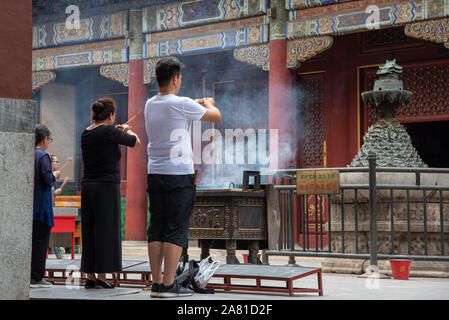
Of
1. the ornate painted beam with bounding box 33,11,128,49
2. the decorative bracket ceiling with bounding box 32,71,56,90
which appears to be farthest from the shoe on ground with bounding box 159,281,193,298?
the decorative bracket ceiling with bounding box 32,71,56,90

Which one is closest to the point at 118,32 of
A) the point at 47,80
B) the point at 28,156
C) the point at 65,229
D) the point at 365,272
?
the point at 47,80

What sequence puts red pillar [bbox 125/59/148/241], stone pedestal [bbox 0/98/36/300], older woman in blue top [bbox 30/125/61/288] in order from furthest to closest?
1. red pillar [bbox 125/59/148/241]
2. older woman in blue top [bbox 30/125/61/288]
3. stone pedestal [bbox 0/98/36/300]

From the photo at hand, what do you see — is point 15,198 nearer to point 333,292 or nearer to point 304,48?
point 333,292

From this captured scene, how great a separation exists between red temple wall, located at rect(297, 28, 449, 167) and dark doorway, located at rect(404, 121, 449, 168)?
101 inches

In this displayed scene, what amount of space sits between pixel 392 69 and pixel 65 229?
187 inches

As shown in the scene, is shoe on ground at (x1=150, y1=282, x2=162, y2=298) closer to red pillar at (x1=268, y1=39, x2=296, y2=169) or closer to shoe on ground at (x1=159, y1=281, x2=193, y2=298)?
shoe on ground at (x1=159, y1=281, x2=193, y2=298)

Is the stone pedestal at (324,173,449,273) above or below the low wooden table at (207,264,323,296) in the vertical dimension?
above

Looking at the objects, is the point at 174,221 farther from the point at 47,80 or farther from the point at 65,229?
the point at 47,80

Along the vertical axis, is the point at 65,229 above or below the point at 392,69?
below

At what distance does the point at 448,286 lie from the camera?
658 centimetres

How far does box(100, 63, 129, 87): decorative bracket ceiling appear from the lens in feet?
44.4

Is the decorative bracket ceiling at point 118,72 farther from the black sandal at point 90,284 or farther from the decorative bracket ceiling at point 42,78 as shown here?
the black sandal at point 90,284

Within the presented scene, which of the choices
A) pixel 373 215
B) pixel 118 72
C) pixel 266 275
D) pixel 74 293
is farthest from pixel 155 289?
pixel 118 72

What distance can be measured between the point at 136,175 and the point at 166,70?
347 inches
